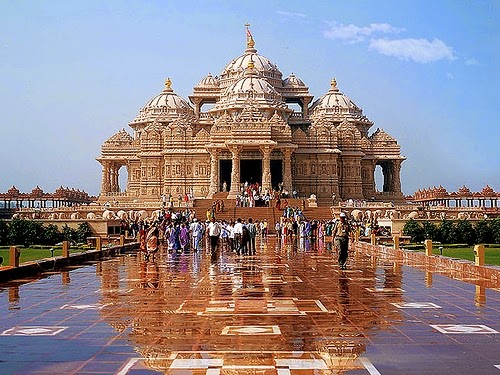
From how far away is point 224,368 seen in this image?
763 cm

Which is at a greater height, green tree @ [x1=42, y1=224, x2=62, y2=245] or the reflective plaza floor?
green tree @ [x1=42, y1=224, x2=62, y2=245]

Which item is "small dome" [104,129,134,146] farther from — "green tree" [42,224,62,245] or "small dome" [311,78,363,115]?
"green tree" [42,224,62,245]

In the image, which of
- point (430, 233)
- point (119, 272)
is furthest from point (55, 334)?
point (430, 233)

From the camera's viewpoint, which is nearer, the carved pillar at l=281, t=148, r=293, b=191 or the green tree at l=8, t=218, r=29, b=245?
the green tree at l=8, t=218, r=29, b=245

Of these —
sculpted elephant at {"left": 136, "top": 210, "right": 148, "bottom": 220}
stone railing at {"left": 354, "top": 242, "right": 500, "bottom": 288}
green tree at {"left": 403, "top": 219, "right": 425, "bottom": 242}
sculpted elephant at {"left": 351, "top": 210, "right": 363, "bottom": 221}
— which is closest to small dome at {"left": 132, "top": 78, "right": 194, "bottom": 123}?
sculpted elephant at {"left": 136, "top": 210, "right": 148, "bottom": 220}

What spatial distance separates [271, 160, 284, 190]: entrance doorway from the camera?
7125 centimetres

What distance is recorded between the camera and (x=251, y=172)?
74250 mm

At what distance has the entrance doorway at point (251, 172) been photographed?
73438 mm

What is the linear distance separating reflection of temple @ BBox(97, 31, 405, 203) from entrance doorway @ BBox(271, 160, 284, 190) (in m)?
0.09

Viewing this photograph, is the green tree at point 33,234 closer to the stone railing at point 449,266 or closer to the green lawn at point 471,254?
the stone railing at point 449,266

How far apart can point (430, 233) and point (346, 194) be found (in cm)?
3351

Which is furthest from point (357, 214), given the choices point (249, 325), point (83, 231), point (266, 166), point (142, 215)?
point (249, 325)

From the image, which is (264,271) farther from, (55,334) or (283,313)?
(55,334)

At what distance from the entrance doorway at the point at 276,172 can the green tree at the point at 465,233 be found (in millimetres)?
31746
